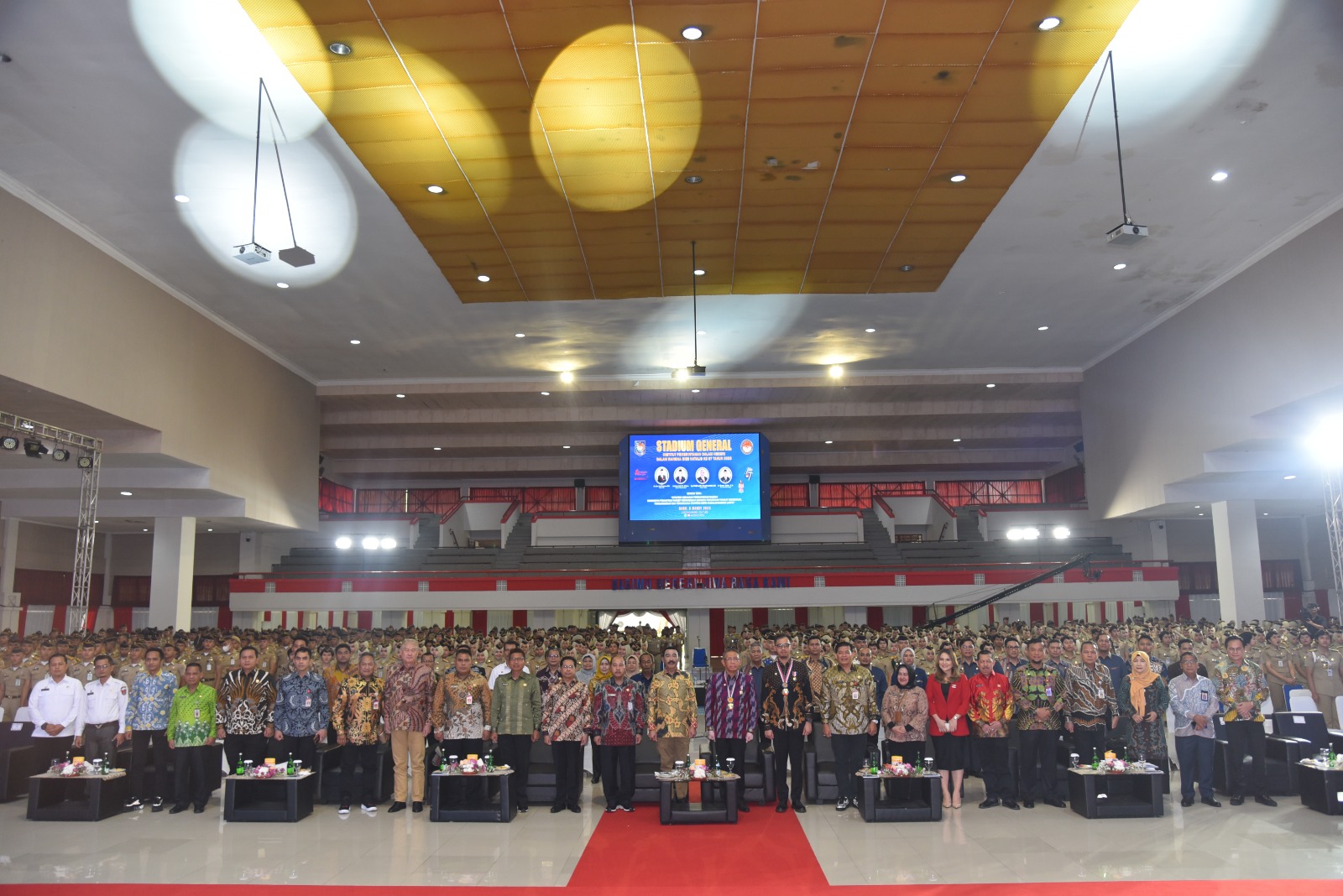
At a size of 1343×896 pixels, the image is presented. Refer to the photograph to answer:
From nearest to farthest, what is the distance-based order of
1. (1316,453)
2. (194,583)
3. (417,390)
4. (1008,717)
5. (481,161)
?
(1008,717) → (481,161) → (1316,453) → (417,390) → (194,583)

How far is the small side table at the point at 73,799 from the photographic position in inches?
332

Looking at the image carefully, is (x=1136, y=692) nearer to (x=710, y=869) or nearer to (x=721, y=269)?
(x=710, y=869)

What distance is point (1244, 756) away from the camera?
359 inches

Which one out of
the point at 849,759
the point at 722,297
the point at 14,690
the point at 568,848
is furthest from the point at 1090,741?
the point at 14,690

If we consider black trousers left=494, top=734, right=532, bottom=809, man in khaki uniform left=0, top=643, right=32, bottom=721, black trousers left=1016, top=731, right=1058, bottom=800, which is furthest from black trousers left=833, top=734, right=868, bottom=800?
man in khaki uniform left=0, top=643, right=32, bottom=721

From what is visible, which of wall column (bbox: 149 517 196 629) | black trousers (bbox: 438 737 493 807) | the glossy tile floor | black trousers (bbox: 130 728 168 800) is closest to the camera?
the glossy tile floor

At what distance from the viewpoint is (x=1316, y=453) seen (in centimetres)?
1673

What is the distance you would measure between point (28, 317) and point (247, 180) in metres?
3.72

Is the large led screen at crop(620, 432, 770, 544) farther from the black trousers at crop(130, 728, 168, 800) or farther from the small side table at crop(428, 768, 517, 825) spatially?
the small side table at crop(428, 768, 517, 825)

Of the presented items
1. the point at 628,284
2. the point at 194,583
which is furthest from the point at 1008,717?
the point at 194,583

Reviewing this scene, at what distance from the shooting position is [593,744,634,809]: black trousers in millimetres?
8812

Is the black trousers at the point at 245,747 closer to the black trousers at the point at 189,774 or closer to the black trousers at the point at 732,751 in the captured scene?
the black trousers at the point at 189,774

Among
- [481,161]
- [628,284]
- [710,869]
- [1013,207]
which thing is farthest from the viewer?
[628,284]

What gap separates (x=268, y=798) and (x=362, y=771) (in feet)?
2.96
